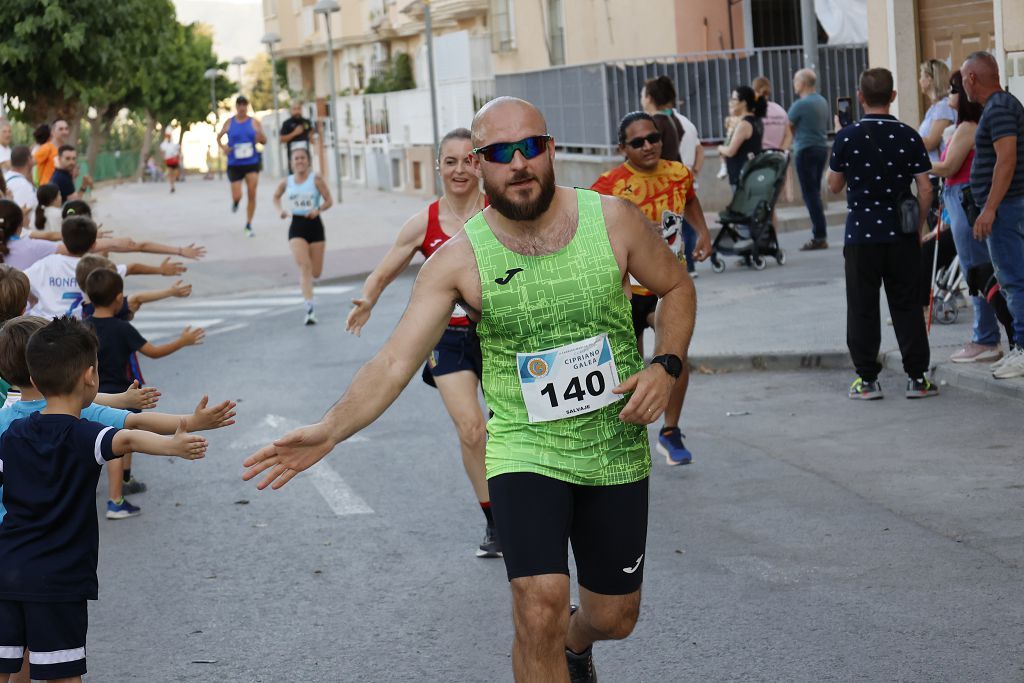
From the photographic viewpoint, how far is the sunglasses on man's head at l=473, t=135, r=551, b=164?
4629mm

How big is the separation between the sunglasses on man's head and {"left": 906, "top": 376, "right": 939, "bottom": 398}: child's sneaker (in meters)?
6.09

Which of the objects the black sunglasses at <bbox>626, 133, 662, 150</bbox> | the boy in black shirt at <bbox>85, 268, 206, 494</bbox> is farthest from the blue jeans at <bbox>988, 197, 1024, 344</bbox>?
the boy in black shirt at <bbox>85, 268, 206, 494</bbox>

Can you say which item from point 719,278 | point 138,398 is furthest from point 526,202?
point 719,278

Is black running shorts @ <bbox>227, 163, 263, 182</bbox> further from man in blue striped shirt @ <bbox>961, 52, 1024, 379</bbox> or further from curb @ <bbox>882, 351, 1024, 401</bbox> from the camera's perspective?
man in blue striped shirt @ <bbox>961, 52, 1024, 379</bbox>

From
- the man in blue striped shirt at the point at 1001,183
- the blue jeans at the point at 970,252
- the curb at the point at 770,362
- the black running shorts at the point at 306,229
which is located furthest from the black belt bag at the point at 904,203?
the black running shorts at the point at 306,229

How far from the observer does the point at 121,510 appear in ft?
27.7

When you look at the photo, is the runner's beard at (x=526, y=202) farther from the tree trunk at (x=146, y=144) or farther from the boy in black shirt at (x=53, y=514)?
the tree trunk at (x=146, y=144)

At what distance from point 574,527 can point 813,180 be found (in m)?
14.4

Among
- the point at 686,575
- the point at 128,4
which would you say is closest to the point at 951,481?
the point at 686,575

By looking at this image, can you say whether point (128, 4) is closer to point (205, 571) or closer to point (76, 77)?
point (76, 77)

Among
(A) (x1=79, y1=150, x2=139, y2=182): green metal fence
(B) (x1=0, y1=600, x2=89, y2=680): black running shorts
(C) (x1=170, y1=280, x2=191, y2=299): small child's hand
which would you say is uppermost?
(A) (x1=79, y1=150, x2=139, y2=182): green metal fence

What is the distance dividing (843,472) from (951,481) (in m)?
0.61

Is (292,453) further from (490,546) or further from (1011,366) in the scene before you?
(1011,366)

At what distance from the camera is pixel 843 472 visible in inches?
328
